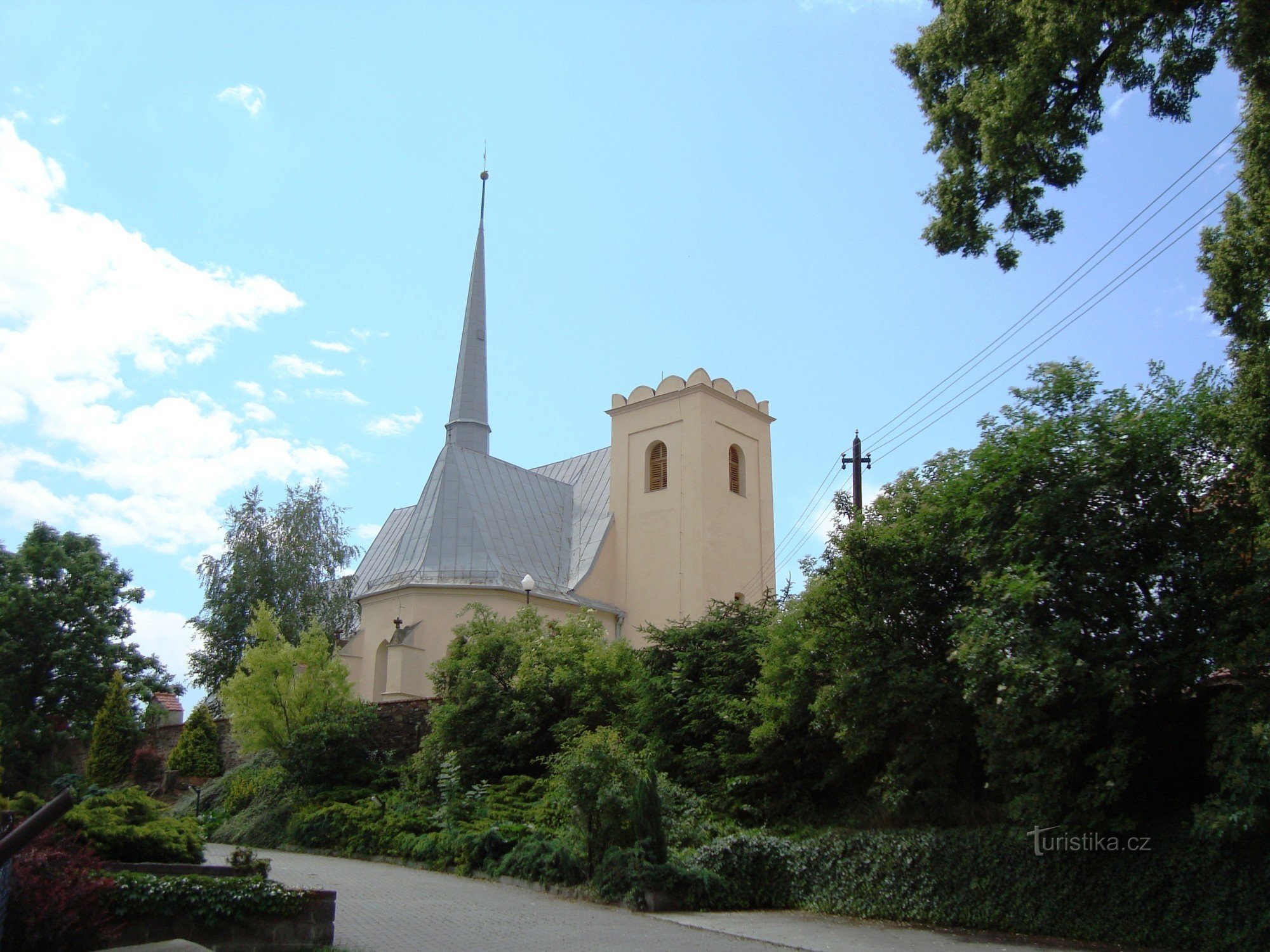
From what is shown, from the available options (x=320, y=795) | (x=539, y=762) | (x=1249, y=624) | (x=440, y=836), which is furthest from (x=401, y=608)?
(x=1249, y=624)

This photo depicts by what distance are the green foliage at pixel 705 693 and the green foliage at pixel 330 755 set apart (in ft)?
23.8

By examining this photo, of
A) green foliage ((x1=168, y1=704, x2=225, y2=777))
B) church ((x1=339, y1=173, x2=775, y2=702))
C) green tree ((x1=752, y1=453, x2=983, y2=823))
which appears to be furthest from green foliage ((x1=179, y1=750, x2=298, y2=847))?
green tree ((x1=752, y1=453, x2=983, y2=823))

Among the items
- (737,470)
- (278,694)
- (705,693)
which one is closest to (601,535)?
(737,470)

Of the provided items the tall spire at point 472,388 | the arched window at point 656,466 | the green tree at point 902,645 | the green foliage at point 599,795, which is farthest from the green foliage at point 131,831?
the tall spire at point 472,388

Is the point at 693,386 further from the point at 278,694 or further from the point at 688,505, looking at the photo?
the point at 278,694

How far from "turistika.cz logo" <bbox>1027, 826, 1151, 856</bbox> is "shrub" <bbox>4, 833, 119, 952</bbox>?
9.39 meters

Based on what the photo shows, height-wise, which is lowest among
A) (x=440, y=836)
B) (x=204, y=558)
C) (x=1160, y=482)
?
(x=440, y=836)

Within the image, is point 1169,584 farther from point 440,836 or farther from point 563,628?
point 563,628

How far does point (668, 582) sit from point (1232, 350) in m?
25.6

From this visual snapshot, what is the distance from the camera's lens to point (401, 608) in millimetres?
32250

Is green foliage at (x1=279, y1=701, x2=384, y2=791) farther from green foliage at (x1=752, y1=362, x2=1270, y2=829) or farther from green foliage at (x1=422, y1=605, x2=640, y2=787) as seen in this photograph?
green foliage at (x1=752, y1=362, x2=1270, y2=829)

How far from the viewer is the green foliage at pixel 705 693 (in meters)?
17.1

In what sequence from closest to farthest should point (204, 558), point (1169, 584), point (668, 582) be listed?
1. point (1169, 584)
2. point (668, 582)
3. point (204, 558)

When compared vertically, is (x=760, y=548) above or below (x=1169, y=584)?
above
